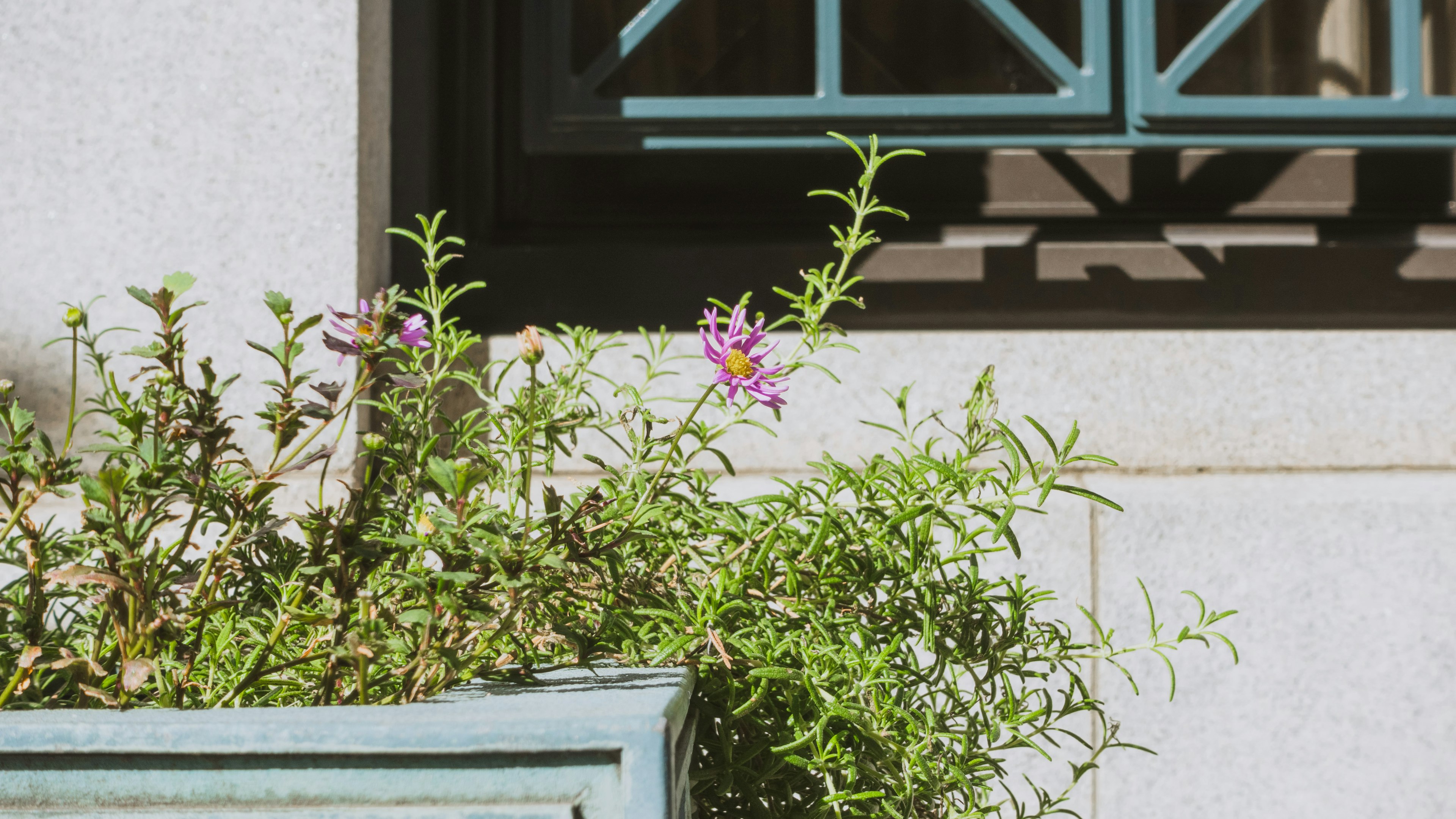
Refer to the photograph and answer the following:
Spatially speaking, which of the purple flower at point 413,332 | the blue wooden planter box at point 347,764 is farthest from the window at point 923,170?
the blue wooden planter box at point 347,764

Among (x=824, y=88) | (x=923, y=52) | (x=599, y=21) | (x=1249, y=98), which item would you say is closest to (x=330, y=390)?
(x=824, y=88)

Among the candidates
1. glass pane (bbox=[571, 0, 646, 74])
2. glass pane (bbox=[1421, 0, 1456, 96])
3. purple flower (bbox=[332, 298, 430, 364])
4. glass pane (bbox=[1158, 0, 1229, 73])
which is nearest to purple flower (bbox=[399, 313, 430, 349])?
purple flower (bbox=[332, 298, 430, 364])

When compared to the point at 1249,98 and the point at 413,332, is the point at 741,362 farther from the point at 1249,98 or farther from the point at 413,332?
the point at 1249,98

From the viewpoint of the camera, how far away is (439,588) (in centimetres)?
81

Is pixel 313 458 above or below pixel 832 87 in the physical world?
below

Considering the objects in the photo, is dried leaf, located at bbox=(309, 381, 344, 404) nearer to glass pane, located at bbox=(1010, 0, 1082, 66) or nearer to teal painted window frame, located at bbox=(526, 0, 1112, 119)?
teal painted window frame, located at bbox=(526, 0, 1112, 119)

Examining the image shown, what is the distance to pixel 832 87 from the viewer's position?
1786mm

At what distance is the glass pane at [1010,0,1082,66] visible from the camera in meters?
2.04

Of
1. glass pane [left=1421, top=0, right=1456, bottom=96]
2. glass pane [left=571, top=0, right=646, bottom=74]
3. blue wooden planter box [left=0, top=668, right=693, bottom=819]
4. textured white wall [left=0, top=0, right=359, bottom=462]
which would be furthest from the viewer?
glass pane [left=1421, top=0, right=1456, bottom=96]

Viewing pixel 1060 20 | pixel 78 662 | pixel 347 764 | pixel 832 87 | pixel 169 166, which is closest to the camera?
pixel 347 764

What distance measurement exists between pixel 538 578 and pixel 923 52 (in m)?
1.67

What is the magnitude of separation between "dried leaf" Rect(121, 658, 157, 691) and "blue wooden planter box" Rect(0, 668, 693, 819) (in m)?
0.02

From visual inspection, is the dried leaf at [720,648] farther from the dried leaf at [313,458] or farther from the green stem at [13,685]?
the green stem at [13,685]

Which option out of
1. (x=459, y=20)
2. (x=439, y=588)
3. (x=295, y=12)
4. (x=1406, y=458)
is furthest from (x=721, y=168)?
(x=1406, y=458)
